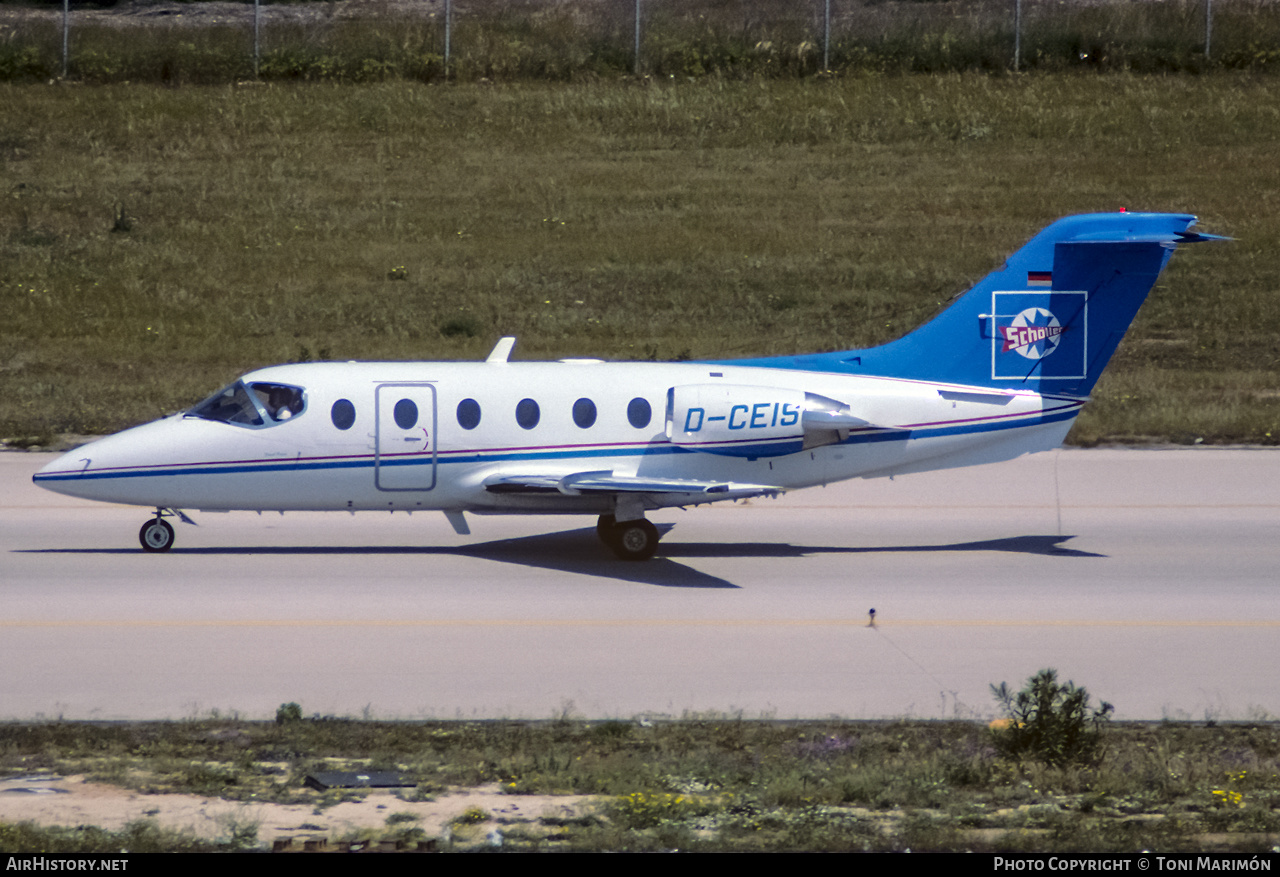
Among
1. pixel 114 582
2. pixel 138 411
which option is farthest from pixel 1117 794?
pixel 138 411

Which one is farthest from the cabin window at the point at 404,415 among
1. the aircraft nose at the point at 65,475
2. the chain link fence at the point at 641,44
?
the chain link fence at the point at 641,44

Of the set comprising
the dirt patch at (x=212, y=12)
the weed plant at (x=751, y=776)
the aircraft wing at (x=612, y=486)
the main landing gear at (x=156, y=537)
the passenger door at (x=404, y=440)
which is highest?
the dirt patch at (x=212, y=12)

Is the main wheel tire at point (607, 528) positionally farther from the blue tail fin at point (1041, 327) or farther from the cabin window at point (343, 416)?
the cabin window at point (343, 416)

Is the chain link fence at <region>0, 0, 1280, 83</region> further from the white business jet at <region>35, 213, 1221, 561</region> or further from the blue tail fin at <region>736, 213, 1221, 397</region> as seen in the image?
the white business jet at <region>35, 213, 1221, 561</region>

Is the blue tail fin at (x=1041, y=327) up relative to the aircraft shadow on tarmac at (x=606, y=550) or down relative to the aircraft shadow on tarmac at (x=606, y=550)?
up

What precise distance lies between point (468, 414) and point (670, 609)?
397 cm

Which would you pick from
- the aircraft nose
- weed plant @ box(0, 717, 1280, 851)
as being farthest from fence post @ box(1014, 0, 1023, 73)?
weed plant @ box(0, 717, 1280, 851)

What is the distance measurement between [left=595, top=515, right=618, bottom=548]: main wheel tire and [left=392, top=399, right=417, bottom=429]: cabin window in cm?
267

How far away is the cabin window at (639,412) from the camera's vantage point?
1903cm

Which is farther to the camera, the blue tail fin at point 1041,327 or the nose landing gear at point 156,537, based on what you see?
the blue tail fin at point 1041,327

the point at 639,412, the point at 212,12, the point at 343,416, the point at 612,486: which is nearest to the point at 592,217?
the point at 212,12

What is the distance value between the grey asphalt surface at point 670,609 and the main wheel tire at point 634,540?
0.22 metres

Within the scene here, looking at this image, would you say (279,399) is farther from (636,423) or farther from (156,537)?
(636,423)

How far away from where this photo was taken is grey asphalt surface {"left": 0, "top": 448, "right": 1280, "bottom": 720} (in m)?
Result: 13.5
